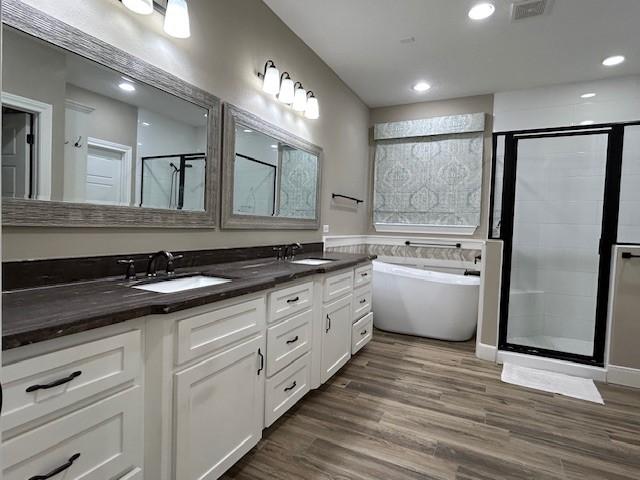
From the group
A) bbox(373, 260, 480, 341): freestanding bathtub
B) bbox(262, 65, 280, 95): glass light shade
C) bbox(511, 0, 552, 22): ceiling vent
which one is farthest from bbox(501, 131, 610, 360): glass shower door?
bbox(262, 65, 280, 95): glass light shade

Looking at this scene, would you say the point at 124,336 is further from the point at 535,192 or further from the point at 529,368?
the point at 535,192

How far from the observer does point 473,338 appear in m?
3.69

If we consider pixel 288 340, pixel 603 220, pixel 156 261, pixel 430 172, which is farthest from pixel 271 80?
pixel 603 220

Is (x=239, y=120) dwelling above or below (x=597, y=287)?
above

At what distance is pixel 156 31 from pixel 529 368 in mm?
3487

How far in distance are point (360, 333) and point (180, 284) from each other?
5.50 feet

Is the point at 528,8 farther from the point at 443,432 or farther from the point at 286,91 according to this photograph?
the point at 443,432

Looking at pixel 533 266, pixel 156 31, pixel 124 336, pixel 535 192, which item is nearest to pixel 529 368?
pixel 533 266

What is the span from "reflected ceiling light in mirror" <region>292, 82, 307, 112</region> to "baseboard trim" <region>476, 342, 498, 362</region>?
253cm

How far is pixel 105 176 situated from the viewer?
1.58 m

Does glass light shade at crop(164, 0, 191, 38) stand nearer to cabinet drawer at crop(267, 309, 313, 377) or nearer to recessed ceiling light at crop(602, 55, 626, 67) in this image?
cabinet drawer at crop(267, 309, 313, 377)

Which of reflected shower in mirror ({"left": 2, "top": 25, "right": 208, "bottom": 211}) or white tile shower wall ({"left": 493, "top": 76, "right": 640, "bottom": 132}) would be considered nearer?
reflected shower in mirror ({"left": 2, "top": 25, "right": 208, "bottom": 211})

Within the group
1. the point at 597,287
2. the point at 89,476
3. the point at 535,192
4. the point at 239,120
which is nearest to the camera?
the point at 89,476

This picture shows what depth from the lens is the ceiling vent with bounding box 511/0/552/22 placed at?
7.66ft
